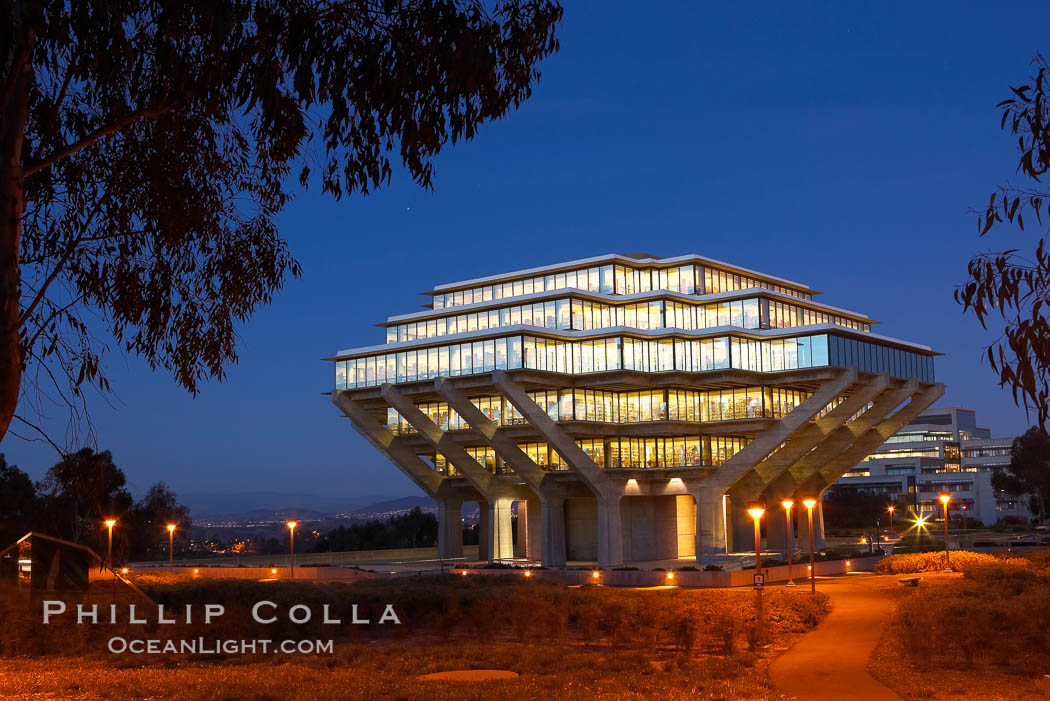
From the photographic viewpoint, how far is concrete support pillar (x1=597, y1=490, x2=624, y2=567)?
66.3 meters

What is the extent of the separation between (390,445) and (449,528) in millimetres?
8861

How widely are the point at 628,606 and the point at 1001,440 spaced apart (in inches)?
6399

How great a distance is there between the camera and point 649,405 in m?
67.9

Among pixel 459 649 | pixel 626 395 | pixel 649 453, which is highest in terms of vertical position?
pixel 626 395

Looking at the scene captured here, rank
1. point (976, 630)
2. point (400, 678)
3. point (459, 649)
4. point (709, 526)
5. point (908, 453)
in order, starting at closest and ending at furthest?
point (400, 678)
point (976, 630)
point (459, 649)
point (709, 526)
point (908, 453)

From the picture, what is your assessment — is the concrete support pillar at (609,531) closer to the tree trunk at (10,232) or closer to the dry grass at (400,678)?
the dry grass at (400,678)

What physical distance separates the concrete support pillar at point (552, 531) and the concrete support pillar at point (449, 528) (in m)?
12.6

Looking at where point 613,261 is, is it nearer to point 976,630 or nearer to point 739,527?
point 739,527

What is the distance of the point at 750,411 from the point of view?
67625 mm

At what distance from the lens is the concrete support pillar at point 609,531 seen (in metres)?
66.3

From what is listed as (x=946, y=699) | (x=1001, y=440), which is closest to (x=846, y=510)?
(x=1001, y=440)

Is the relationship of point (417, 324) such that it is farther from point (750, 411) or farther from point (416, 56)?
point (416, 56)

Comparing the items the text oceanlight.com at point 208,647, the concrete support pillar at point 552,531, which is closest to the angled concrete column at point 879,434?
the concrete support pillar at point 552,531

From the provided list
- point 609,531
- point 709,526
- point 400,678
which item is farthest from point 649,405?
point 400,678
